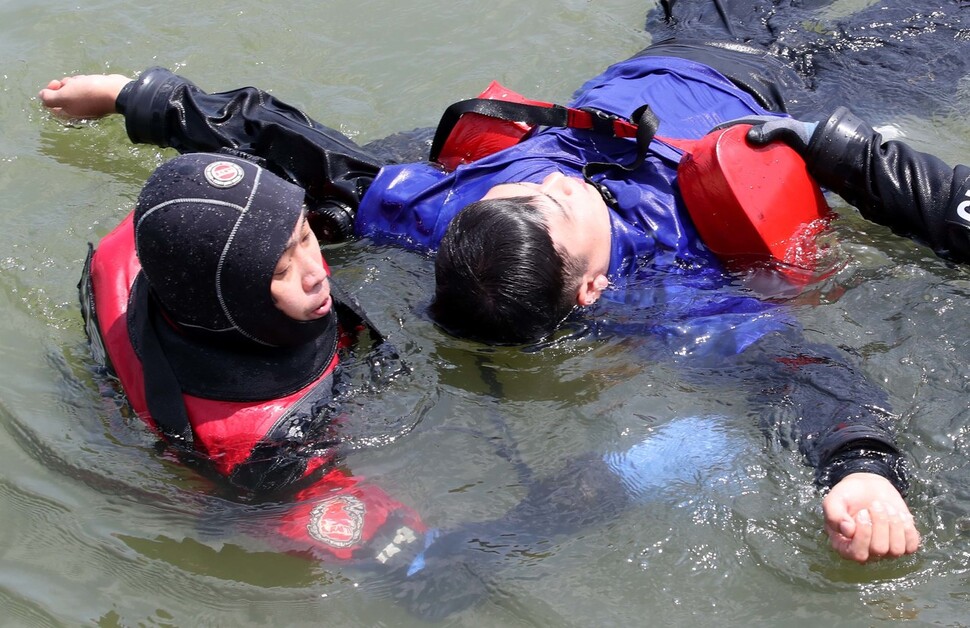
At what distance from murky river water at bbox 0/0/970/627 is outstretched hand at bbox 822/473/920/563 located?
0.17 meters

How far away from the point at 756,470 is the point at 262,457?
138 centimetres

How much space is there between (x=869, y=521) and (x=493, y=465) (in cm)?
106

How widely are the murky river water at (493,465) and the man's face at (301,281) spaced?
1.46 feet

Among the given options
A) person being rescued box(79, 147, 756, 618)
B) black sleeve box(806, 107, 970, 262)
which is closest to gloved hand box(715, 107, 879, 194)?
black sleeve box(806, 107, 970, 262)

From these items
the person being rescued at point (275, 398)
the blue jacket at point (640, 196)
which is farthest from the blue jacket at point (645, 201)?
the person being rescued at point (275, 398)

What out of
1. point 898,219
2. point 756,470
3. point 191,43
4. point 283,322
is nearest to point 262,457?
point 283,322

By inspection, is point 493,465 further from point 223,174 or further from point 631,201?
point 223,174

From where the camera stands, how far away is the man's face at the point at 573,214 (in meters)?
3.11

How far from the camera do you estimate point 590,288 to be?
323 centimetres

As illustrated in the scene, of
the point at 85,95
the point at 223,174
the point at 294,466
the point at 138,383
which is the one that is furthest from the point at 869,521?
the point at 85,95

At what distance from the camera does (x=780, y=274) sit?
325 cm

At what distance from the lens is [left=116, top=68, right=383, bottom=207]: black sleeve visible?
3.63 metres

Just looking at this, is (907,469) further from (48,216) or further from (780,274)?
(48,216)

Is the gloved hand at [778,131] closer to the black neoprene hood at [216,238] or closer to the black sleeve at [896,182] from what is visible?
the black sleeve at [896,182]
